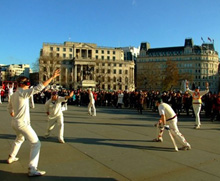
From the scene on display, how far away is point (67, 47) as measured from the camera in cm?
10988

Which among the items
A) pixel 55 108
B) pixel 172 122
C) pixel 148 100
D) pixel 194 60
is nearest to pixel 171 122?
pixel 172 122

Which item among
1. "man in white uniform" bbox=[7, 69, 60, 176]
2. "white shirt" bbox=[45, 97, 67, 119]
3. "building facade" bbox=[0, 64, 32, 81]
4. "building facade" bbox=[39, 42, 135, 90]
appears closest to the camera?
"man in white uniform" bbox=[7, 69, 60, 176]

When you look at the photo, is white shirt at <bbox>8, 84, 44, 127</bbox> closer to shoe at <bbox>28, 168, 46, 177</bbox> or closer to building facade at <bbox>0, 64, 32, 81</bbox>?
shoe at <bbox>28, 168, 46, 177</bbox>

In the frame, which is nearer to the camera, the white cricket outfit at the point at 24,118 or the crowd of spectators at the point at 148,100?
the white cricket outfit at the point at 24,118

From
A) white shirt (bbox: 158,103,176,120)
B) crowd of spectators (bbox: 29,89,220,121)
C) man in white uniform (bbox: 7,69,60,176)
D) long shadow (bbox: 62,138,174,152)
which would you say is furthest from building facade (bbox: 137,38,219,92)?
man in white uniform (bbox: 7,69,60,176)

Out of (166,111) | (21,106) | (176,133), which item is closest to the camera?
(21,106)

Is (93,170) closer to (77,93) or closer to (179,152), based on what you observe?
(179,152)

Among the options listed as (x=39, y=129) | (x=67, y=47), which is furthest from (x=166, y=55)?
(x=39, y=129)

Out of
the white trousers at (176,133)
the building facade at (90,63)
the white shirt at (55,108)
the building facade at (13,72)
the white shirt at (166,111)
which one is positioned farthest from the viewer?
the building facade at (13,72)

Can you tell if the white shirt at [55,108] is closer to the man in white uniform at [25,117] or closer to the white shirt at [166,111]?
the man in white uniform at [25,117]

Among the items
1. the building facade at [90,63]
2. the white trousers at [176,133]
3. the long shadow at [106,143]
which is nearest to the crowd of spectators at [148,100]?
the long shadow at [106,143]

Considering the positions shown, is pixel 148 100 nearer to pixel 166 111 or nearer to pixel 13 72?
pixel 166 111

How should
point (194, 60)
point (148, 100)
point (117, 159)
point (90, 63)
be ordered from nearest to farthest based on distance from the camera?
point (117, 159) < point (148, 100) < point (90, 63) < point (194, 60)

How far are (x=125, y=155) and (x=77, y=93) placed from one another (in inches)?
897
